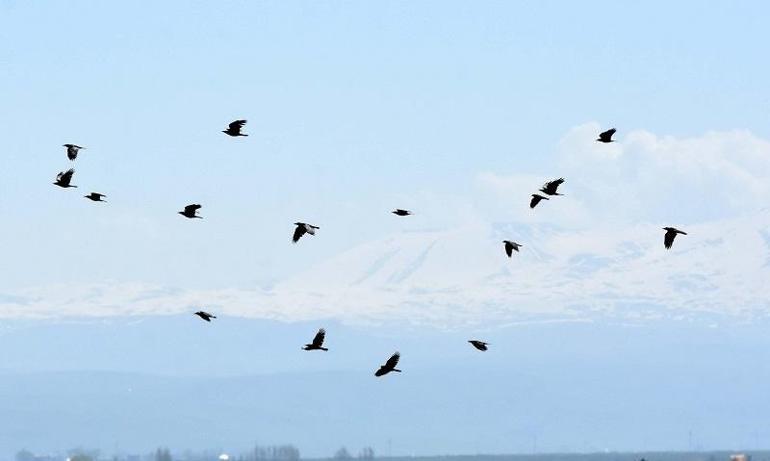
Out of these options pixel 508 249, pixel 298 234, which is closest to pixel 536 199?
pixel 508 249

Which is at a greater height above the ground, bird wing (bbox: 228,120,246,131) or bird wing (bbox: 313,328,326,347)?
bird wing (bbox: 228,120,246,131)

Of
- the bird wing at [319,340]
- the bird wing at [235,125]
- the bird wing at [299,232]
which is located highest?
the bird wing at [235,125]

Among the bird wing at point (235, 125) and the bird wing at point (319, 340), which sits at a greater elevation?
the bird wing at point (235, 125)

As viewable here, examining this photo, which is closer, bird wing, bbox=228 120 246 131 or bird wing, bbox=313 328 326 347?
bird wing, bbox=313 328 326 347

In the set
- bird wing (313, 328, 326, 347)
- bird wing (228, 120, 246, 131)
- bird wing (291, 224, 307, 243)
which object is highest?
bird wing (228, 120, 246, 131)

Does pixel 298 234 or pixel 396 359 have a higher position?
pixel 298 234

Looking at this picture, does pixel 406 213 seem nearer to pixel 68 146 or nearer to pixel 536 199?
pixel 536 199

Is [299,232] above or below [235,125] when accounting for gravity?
below

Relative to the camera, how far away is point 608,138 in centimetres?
10388

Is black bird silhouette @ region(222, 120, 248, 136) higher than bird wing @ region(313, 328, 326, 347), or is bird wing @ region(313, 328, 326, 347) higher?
black bird silhouette @ region(222, 120, 248, 136)

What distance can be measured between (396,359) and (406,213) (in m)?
11.2

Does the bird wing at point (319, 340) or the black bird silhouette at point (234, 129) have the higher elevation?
the black bird silhouette at point (234, 129)

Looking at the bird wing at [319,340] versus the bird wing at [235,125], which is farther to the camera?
the bird wing at [235,125]

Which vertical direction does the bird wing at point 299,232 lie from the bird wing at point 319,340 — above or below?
above
